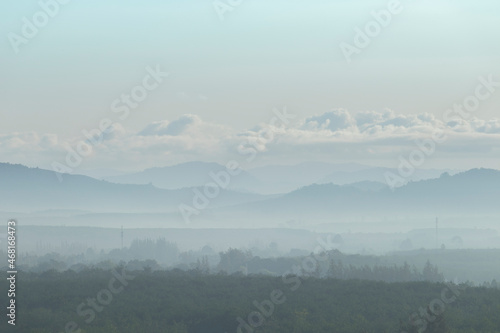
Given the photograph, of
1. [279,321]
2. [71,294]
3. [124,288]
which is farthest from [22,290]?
[279,321]

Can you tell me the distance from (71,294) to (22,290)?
7.18 m

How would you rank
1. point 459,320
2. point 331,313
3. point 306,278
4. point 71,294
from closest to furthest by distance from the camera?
point 459,320 < point 331,313 < point 71,294 < point 306,278

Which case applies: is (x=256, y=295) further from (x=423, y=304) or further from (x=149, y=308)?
(x=423, y=304)

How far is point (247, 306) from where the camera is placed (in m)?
82.4

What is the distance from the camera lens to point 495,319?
72.2 metres

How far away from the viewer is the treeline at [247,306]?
72.0 m

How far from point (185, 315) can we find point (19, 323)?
17.8 m

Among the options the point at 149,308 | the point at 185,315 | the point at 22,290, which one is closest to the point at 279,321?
the point at 185,315

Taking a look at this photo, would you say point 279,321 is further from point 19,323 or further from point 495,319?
point 19,323

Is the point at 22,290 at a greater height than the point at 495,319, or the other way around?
the point at 22,290

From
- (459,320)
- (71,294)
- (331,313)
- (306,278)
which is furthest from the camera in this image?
(306,278)

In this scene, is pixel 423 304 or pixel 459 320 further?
pixel 423 304

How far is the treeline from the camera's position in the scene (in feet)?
236

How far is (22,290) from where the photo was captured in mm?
92125
